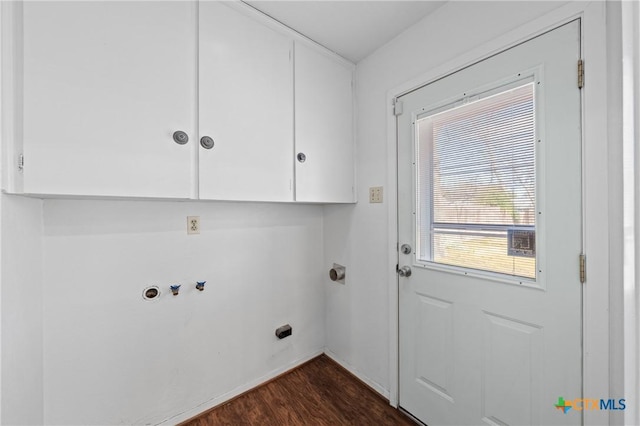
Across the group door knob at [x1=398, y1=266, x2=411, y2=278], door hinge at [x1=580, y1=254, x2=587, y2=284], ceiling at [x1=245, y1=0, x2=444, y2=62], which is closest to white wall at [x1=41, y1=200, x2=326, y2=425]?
door knob at [x1=398, y1=266, x2=411, y2=278]

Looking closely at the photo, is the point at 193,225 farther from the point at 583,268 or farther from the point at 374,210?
the point at 583,268

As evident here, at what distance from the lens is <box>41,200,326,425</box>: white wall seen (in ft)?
3.86

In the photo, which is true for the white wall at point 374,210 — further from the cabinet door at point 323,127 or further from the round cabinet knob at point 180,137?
the round cabinet knob at point 180,137

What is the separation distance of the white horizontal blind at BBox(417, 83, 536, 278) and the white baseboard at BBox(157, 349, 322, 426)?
1329mm

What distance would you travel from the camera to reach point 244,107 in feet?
4.28

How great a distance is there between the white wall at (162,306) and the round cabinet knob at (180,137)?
49cm

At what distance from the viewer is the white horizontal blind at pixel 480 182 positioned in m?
1.07

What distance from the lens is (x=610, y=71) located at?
861 millimetres

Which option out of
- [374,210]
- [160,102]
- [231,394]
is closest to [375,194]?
[374,210]

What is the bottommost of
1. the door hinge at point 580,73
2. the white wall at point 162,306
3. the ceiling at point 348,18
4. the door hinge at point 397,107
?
the white wall at point 162,306

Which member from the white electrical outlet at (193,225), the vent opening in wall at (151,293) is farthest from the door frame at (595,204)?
the vent opening in wall at (151,293)

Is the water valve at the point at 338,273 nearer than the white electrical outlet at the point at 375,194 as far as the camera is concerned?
No

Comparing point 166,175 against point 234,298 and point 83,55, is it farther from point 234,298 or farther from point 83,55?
point 234,298

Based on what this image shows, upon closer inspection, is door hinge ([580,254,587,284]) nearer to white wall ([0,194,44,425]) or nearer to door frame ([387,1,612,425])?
door frame ([387,1,612,425])
